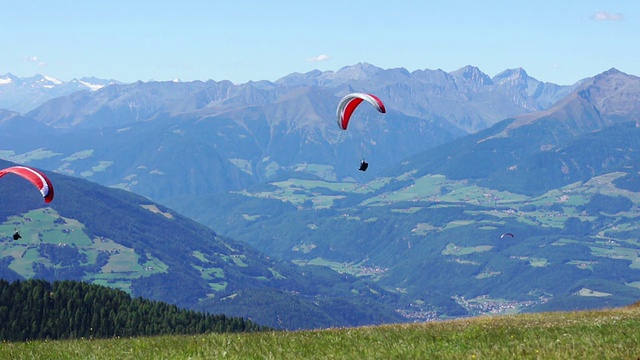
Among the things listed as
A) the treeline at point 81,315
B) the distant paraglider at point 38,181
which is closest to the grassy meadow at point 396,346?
the distant paraglider at point 38,181

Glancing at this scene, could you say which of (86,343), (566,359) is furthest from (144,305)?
(566,359)

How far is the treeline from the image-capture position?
17512 centimetres

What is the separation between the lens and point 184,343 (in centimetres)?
2962

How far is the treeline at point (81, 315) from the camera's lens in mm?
175125

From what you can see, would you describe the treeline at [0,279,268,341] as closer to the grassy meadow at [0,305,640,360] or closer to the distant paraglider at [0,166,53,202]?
the distant paraglider at [0,166,53,202]

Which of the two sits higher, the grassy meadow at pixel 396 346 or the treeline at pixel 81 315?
the grassy meadow at pixel 396 346

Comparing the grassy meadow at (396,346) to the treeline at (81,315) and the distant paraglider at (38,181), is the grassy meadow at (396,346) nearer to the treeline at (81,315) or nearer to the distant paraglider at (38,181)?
the distant paraglider at (38,181)

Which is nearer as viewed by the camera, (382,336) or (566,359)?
(566,359)

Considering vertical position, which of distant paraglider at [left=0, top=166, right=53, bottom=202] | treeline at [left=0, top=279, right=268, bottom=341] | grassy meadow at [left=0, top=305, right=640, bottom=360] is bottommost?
treeline at [left=0, top=279, right=268, bottom=341]

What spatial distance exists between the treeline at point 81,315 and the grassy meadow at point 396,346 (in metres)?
139

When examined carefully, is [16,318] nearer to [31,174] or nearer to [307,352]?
[31,174]

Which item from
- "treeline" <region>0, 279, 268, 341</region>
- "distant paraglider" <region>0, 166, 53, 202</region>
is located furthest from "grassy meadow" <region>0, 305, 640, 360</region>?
"treeline" <region>0, 279, 268, 341</region>

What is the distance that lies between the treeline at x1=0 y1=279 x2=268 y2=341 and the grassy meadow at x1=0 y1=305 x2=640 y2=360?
13942 centimetres

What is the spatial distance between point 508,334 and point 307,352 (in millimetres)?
7310
